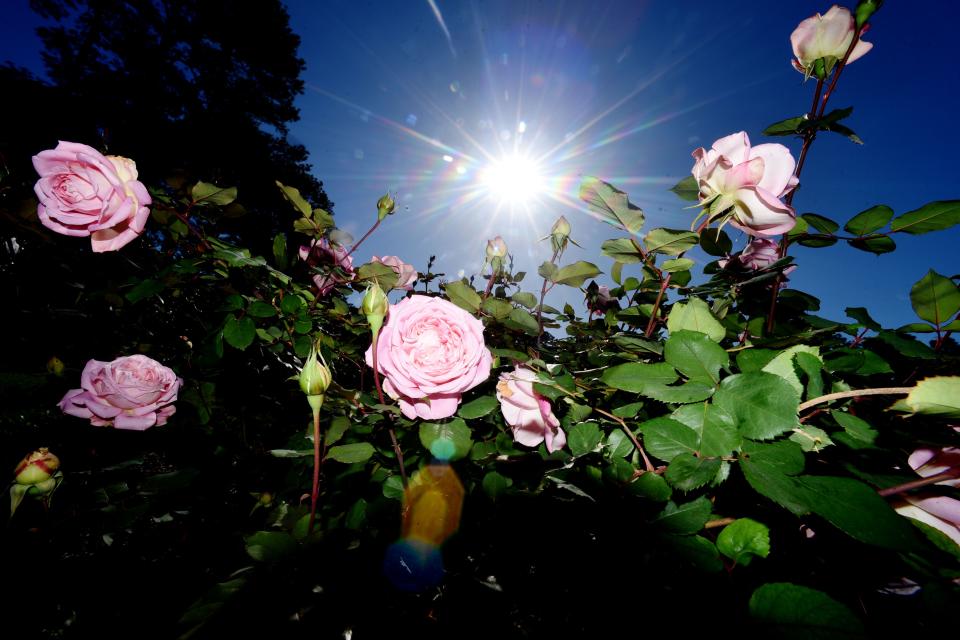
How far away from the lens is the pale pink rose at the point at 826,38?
604mm

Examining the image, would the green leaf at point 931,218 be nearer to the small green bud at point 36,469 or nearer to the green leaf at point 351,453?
the green leaf at point 351,453

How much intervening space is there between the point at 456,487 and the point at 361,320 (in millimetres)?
585

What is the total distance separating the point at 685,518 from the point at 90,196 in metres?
1.31

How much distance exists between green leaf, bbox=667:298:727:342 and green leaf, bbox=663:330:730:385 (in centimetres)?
4

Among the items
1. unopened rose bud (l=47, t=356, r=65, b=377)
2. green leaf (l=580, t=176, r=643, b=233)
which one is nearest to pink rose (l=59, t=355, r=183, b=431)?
unopened rose bud (l=47, t=356, r=65, b=377)

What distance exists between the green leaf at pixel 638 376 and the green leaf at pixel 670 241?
26 cm

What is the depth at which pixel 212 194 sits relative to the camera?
0.91 meters

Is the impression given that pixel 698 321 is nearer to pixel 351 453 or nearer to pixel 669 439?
pixel 669 439

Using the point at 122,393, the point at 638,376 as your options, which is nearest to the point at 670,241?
the point at 638,376

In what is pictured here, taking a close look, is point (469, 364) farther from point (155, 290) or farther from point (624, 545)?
point (155, 290)

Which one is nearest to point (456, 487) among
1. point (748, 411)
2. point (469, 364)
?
point (469, 364)

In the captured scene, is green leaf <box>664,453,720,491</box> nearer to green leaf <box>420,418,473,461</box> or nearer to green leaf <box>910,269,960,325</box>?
green leaf <box>420,418,473,461</box>

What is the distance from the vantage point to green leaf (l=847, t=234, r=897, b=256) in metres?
0.63

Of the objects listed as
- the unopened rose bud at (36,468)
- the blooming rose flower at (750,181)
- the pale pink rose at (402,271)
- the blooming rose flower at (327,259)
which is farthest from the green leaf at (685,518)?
the unopened rose bud at (36,468)
